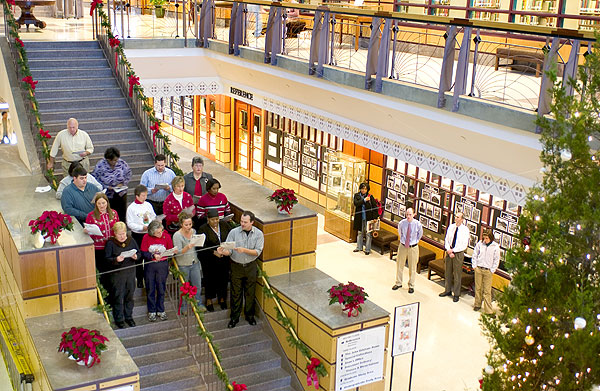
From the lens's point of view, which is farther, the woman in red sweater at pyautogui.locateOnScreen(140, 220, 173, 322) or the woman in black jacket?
the woman in black jacket

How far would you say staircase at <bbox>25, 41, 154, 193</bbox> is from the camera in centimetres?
1154

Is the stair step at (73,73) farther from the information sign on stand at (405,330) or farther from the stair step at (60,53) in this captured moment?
the information sign on stand at (405,330)

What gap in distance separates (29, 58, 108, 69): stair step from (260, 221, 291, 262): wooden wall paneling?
5.23 m

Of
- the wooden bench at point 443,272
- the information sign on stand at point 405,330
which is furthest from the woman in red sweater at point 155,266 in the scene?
the wooden bench at point 443,272

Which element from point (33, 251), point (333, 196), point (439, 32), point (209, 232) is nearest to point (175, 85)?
point (333, 196)

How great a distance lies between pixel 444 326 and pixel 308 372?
3828 millimetres

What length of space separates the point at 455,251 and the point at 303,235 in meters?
3.65

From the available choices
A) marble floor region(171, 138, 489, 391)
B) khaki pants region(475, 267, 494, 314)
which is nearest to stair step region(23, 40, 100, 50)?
marble floor region(171, 138, 489, 391)

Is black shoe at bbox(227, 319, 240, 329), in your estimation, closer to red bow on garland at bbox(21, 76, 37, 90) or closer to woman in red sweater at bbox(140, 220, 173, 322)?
woman in red sweater at bbox(140, 220, 173, 322)

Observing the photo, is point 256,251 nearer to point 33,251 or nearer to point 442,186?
point 33,251

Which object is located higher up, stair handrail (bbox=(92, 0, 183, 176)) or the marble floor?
stair handrail (bbox=(92, 0, 183, 176))

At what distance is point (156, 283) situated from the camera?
8.91 m

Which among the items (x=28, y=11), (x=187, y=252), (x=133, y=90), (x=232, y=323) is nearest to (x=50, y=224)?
(x=187, y=252)

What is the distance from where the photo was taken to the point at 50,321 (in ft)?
26.6
